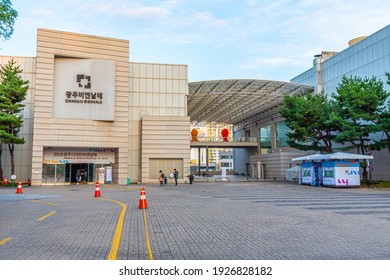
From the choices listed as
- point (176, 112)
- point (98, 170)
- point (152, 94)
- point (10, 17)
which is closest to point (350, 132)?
point (176, 112)

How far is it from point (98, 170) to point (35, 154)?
6827mm

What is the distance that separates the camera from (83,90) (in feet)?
122

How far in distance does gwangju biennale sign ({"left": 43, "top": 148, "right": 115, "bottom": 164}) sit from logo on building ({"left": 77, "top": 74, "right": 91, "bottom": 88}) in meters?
7.16

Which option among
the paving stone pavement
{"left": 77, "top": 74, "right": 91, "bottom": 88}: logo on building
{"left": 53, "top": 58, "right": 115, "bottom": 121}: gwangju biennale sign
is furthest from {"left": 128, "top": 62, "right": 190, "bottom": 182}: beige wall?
the paving stone pavement

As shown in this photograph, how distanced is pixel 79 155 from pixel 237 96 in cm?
2517

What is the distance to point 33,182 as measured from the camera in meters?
35.2

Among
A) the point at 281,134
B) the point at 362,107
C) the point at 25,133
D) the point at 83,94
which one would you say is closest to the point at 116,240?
the point at 362,107

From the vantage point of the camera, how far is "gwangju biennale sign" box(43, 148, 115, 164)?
125ft

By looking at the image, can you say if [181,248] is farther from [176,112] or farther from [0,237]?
[176,112]

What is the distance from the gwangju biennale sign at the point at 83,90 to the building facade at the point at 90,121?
0.09 meters

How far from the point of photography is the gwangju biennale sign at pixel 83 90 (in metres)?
37.0

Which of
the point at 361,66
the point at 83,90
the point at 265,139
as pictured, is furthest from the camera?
the point at 265,139

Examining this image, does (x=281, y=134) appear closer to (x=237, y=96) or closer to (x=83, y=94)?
(x=237, y=96)

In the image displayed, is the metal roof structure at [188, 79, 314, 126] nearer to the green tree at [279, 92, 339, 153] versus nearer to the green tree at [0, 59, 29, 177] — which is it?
the green tree at [279, 92, 339, 153]
